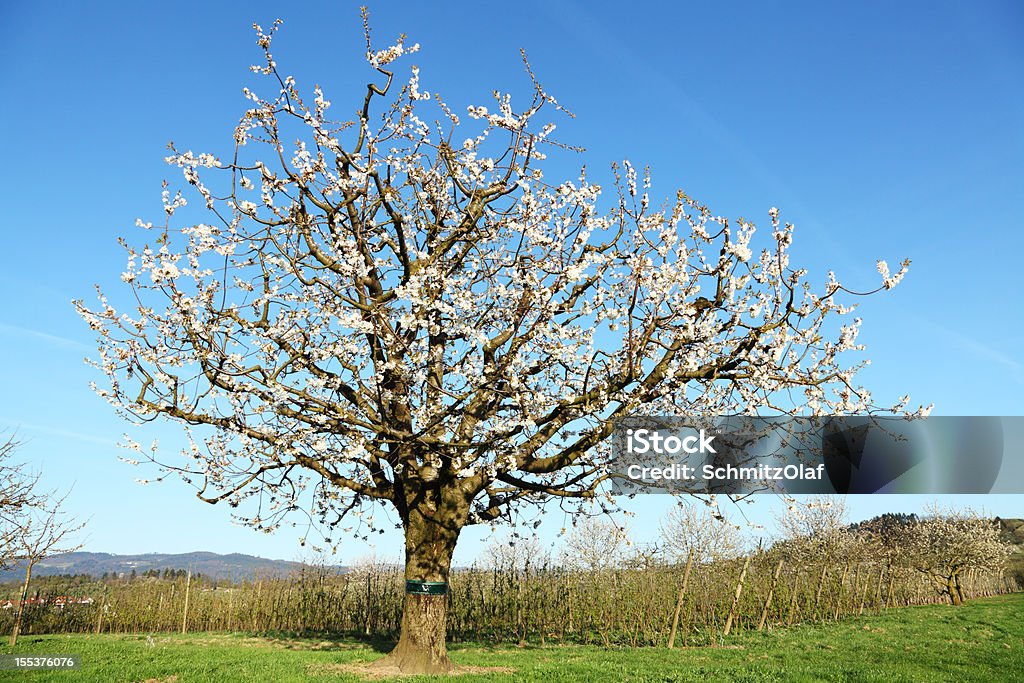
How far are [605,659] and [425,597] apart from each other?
13.8 feet

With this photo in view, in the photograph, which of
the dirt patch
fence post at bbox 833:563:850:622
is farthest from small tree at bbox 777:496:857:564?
the dirt patch

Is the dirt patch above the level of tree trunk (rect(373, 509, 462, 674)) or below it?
below

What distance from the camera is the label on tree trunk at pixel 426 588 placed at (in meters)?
10.8

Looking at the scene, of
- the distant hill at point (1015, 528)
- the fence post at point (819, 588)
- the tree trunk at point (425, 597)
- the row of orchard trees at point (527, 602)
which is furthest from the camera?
the distant hill at point (1015, 528)

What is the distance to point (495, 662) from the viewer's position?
1205cm

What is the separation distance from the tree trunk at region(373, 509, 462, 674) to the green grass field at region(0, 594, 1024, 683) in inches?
28.2

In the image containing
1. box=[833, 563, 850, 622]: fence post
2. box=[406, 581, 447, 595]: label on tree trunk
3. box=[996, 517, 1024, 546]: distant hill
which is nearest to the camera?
box=[406, 581, 447, 595]: label on tree trunk

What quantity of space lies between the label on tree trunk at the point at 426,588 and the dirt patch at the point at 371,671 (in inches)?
44.5

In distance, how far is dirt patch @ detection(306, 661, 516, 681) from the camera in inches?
399

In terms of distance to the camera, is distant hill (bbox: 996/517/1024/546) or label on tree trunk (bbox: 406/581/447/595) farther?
distant hill (bbox: 996/517/1024/546)

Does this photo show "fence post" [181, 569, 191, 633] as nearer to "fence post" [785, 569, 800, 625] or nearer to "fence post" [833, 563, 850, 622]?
"fence post" [785, 569, 800, 625]

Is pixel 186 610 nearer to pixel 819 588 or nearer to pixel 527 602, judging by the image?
pixel 527 602

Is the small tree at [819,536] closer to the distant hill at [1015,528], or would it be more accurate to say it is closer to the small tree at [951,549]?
the small tree at [951,549]

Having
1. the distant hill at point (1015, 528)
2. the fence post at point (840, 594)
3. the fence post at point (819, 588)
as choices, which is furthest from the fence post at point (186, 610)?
the distant hill at point (1015, 528)
